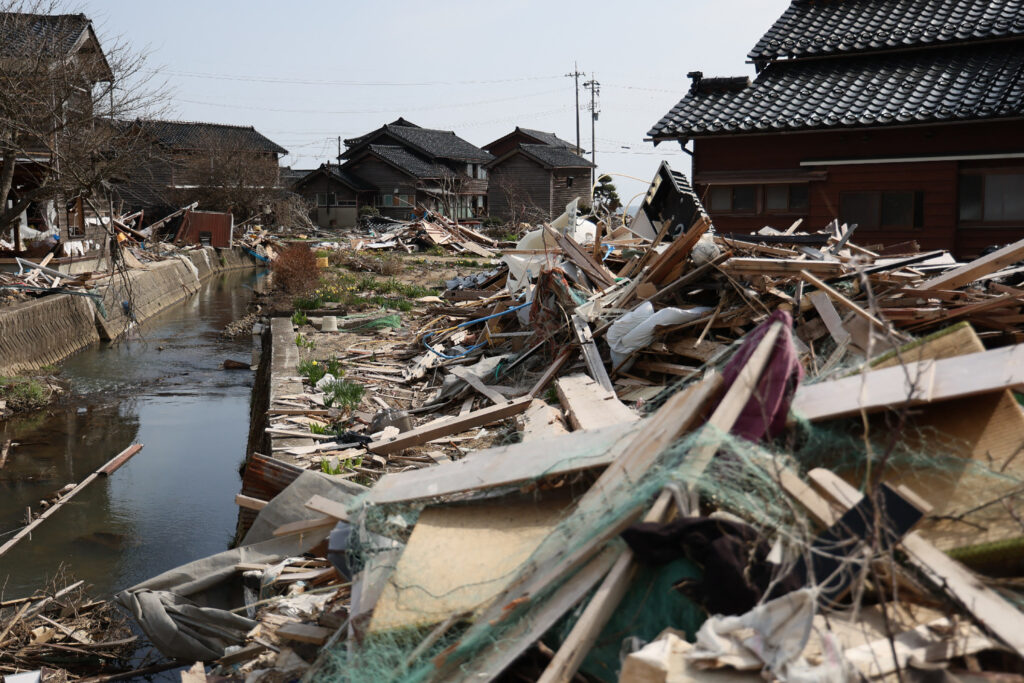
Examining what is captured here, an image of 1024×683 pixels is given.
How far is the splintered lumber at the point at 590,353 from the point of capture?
23.0ft

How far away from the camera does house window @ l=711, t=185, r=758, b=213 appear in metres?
14.6

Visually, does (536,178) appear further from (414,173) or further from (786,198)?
(786,198)

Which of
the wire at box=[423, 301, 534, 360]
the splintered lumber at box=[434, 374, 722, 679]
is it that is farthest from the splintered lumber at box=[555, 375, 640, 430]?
the wire at box=[423, 301, 534, 360]

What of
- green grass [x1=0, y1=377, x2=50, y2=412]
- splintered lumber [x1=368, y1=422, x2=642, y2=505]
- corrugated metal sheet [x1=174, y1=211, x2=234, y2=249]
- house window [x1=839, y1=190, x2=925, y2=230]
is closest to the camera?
splintered lumber [x1=368, y1=422, x2=642, y2=505]

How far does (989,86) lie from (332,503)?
1241 cm

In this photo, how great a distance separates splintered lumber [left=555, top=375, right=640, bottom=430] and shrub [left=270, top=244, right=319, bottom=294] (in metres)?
17.5

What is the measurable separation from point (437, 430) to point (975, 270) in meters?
3.86

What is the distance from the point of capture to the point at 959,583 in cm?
261

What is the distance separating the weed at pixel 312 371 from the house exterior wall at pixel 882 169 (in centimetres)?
603

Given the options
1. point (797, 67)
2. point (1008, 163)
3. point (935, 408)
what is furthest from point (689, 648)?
point (797, 67)

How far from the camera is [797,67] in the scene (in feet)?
50.5

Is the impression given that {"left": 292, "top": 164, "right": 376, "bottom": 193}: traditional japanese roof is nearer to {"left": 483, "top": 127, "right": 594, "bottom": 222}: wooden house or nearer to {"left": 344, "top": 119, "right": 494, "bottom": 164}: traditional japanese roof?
{"left": 344, "top": 119, "right": 494, "bottom": 164}: traditional japanese roof

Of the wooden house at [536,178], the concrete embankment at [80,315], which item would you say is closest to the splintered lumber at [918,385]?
the concrete embankment at [80,315]

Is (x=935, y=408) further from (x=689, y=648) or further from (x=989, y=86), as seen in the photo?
(x=989, y=86)
